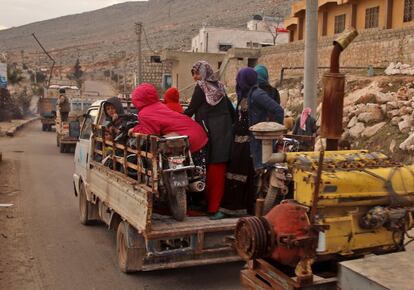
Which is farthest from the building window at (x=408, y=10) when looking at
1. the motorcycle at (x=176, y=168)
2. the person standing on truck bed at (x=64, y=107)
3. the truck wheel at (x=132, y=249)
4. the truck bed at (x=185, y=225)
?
the truck wheel at (x=132, y=249)

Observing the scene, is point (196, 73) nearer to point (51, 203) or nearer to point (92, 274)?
point (92, 274)

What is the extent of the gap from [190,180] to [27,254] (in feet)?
7.80

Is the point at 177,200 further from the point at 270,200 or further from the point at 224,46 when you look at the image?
the point at 224,46

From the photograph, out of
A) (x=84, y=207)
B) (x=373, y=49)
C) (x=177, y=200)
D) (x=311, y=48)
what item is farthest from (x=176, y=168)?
(x=373, y=49)

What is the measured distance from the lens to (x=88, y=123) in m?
7.75

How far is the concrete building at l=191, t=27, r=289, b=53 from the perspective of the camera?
48906mm

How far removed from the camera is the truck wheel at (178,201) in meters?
4.94

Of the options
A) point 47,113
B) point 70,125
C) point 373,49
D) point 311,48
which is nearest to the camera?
point 311,48

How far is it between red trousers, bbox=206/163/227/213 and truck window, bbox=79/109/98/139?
8.65ft

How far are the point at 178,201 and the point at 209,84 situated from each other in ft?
4.59

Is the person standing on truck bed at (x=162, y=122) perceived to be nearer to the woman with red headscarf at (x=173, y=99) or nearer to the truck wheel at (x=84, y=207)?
the woman with red headscarf at (x=173, y=99)

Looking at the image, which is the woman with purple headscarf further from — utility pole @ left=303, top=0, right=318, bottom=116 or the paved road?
utility pole @ left=303, top=0, right=318, bottom=116

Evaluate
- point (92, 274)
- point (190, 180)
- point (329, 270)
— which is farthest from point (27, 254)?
point (329, 270)

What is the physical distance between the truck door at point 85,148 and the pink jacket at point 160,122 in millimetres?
1873
